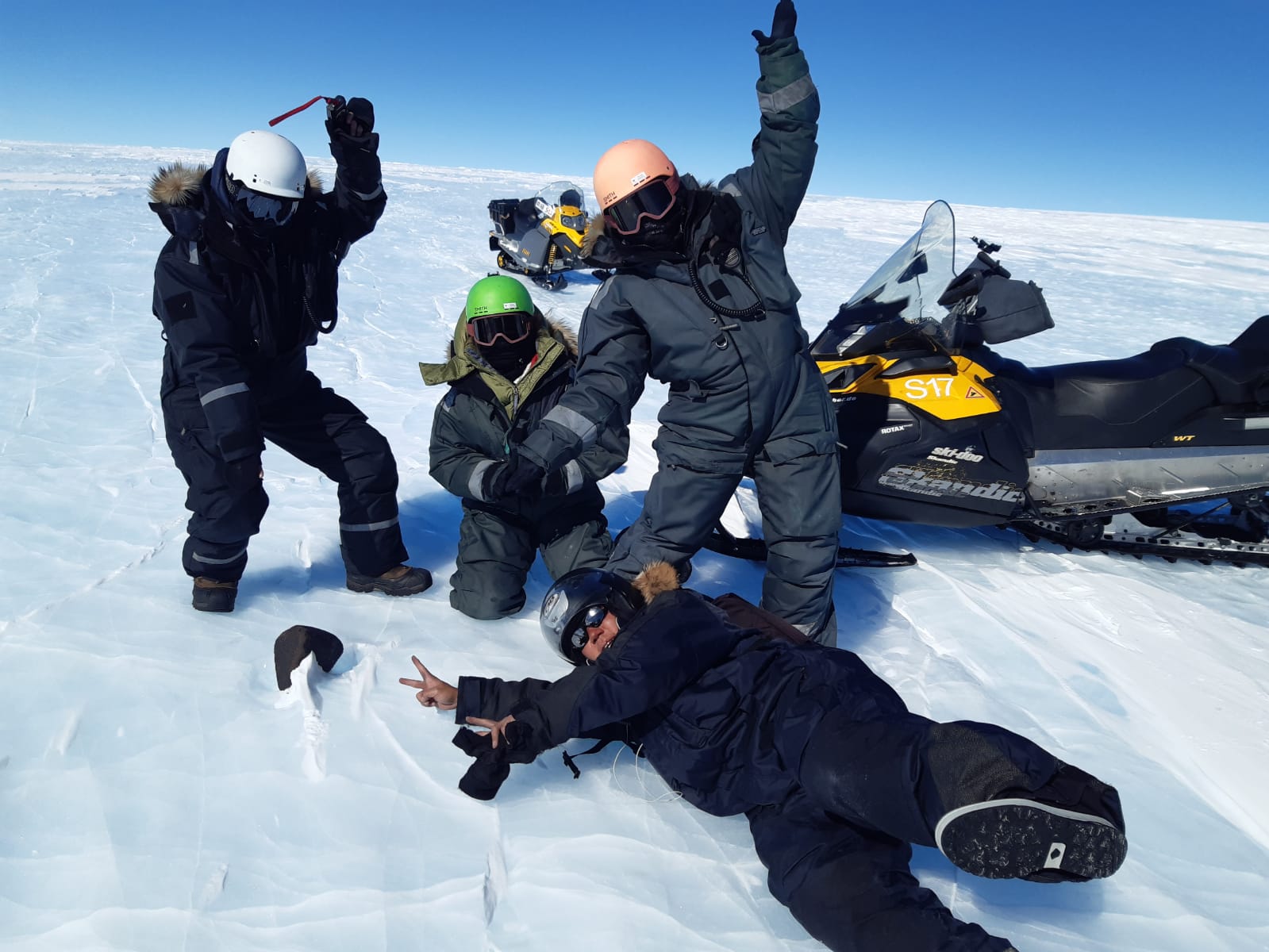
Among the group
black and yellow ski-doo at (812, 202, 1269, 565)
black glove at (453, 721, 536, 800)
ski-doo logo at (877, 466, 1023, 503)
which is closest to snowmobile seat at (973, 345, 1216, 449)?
black and yellow ski-doo at (812, 202, 1269, 565)

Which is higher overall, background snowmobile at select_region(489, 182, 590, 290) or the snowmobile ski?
background snowmobile at select_region(489, 182, 590, 290)

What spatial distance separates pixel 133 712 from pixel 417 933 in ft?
4.10

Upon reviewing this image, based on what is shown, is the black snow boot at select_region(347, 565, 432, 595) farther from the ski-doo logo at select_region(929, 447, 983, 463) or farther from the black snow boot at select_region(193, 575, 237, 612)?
the ski-doo logo at select_region(929, 447, 983, 463)

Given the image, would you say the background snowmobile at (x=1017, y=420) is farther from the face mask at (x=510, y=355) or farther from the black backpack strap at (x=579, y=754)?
the black backpack strap at (x=579, y=754)

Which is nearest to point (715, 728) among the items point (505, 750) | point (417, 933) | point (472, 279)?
point (505, 750)

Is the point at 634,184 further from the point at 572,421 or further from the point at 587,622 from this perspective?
the point at 587,622

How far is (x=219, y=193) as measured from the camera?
2.62 m

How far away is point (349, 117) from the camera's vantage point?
2.83 metres

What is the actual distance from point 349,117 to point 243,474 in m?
1.39

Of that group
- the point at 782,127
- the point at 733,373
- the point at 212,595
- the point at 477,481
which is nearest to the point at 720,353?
the point at 733,373

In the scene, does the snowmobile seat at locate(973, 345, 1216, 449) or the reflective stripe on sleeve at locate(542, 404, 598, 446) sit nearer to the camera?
the reflective stripe on sleeve at locate(542, 404, 598, 446)

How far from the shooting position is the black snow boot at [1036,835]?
1.51m

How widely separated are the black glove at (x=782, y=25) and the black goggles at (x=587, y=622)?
6.30ft

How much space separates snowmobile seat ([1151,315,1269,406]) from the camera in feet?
10.9
